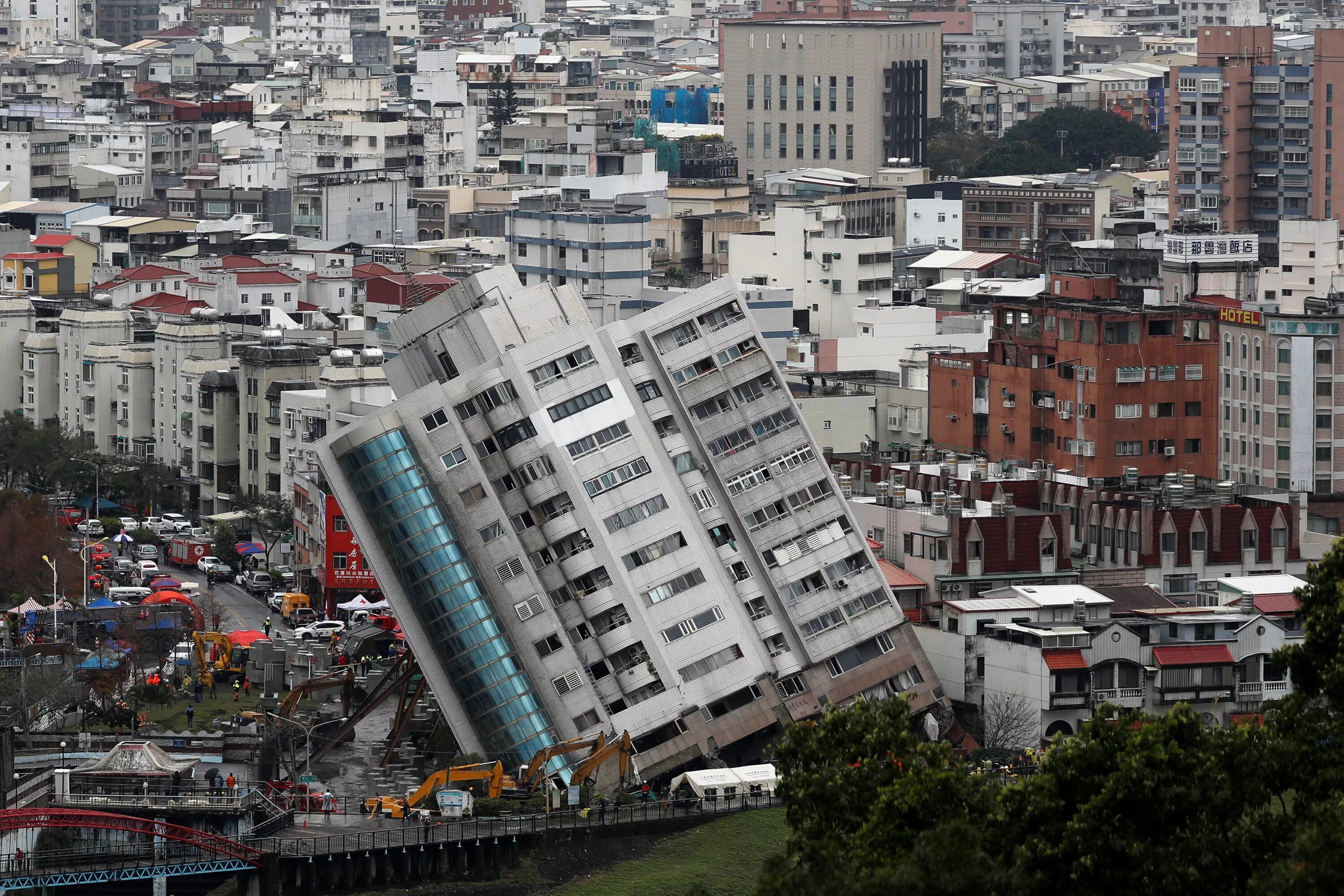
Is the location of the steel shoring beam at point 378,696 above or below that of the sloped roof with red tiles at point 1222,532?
below

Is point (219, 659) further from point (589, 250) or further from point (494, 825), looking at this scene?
point (589, 250)

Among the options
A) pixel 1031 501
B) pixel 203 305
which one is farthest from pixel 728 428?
pixel 203 305

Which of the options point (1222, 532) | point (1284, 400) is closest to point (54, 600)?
point (1222, 532)

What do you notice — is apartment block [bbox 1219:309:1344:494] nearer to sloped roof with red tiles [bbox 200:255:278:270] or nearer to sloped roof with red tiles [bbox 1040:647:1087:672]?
sloped roof with red tiles [bbox 1040:647:1087:672]

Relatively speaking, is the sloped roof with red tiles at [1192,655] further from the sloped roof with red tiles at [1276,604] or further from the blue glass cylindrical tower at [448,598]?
the blue glass cylindrical tower at [448,598]

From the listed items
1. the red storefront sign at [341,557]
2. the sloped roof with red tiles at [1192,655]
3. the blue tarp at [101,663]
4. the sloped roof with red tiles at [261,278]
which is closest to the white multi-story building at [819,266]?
the sloped roof with red tiles at [261,278]
